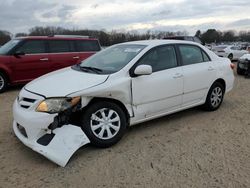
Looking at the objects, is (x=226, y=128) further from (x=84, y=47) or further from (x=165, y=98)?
(x=84, y=47)

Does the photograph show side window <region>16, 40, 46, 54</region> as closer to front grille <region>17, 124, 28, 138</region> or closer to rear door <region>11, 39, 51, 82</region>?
rear door <region>11, 39, 51, 82</region>

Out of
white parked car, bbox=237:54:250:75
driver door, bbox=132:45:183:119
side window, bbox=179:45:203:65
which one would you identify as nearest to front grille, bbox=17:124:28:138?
driver door, bbox=132:45:183:119

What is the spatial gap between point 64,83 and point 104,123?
819 millimetres

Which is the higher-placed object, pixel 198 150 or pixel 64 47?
pixel 64 47

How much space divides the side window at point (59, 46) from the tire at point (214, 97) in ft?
18.5

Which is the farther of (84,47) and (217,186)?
(84,47)

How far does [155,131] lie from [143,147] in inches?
28.4

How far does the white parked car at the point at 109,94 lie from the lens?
381cm

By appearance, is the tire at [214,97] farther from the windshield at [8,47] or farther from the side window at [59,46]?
the windshield at [8,47]

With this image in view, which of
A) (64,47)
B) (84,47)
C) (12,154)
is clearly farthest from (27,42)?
(12,154)

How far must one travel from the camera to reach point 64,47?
9.91 meters

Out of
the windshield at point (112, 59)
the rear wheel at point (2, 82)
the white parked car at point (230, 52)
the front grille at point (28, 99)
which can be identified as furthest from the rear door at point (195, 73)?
the white parked car at point (230, 52)

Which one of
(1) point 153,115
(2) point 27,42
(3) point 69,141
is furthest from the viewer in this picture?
(2) point 27,42

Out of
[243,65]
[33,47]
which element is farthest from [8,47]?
[243,65]
